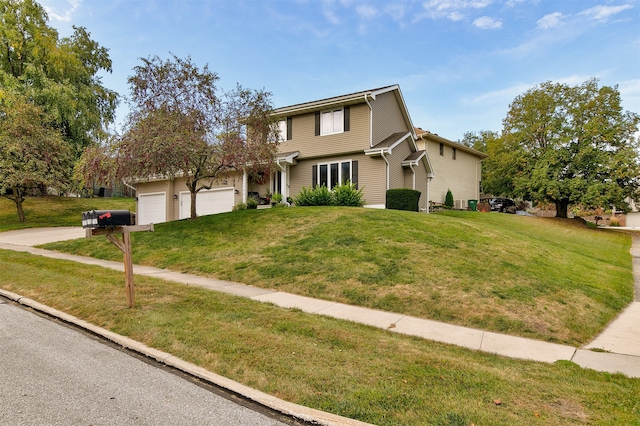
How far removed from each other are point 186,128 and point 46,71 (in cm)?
2219

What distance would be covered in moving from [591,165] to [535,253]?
19.1m

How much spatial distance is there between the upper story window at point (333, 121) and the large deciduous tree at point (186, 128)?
14.8ft

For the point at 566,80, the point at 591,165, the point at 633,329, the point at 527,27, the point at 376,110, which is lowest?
the point at 633,329

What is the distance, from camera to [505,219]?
21969mm

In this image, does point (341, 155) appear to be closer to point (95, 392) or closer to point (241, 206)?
point (241, 206)

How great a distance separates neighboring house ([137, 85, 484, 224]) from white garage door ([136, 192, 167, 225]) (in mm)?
65

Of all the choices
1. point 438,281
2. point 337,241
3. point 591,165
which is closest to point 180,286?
point 337,241

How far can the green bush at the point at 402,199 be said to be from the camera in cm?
1703

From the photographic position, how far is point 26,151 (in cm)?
2036

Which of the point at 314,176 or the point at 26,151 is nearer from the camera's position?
the point at 314,176

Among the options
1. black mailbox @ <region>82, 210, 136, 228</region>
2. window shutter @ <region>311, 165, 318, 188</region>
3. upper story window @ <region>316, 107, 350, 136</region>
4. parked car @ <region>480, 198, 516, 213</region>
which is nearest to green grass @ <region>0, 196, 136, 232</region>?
window shutter @ <region>311, 165, 318, 188</region>

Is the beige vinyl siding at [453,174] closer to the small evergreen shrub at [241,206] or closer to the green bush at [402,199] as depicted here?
the green bush at [402,199]

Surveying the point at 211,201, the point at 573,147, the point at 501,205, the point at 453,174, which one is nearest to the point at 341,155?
the point at 211,201

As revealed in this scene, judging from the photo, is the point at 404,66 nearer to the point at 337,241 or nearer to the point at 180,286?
the point at 337,241
